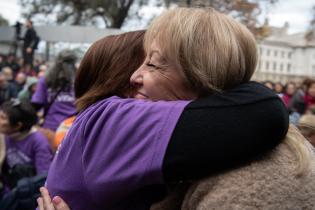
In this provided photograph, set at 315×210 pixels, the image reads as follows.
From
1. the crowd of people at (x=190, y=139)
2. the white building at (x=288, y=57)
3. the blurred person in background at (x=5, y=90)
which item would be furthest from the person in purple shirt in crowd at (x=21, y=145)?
the white building at (x=288, y=57)

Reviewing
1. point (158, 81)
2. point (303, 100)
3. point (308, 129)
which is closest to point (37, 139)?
point (308, 129)

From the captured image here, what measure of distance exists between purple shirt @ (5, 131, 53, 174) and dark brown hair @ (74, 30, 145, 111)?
2423 mm

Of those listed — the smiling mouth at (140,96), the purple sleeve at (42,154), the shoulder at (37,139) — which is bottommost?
the purple sleeve at (42,154)

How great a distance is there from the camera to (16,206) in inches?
119

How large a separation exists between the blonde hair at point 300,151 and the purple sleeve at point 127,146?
254mm

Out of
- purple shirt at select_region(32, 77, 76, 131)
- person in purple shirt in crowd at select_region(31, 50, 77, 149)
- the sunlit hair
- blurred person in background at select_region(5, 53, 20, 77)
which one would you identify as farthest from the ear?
blurred person in background at select_region(5, 53, 20, 77)

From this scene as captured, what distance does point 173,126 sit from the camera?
3.46 ft

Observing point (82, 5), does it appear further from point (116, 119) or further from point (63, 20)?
point (116, 119)

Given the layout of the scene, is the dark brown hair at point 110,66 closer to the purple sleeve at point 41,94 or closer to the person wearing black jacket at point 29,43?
the purple sleeve at point 41,94

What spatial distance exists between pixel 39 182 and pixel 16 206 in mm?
203

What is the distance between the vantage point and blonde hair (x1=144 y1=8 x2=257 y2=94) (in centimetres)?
109

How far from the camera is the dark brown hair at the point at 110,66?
1.37 metres

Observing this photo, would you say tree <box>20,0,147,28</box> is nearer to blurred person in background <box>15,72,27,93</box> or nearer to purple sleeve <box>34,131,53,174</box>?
blurred person in background <box>15,72,27,93</box>

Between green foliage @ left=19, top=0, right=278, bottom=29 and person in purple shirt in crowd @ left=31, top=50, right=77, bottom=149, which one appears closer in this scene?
person in purple shirt in crowd @ left=31, top=50, right=77, bottom=149
